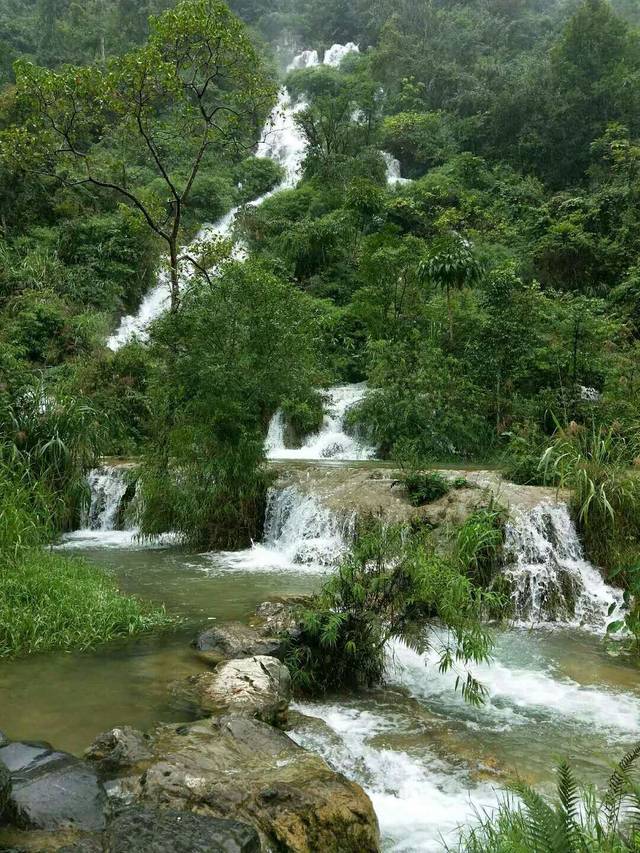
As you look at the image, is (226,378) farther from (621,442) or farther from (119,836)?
(119,836)

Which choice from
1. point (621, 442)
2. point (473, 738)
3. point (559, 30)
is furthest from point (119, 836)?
point (559, 30)

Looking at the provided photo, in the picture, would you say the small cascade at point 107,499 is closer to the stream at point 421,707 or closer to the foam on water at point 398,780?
the stream at point 421,707

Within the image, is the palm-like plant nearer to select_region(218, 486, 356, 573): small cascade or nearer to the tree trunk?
the tree trunk

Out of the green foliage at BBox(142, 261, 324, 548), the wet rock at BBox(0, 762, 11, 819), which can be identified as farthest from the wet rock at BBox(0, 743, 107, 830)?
the green foliage at BBox(142, 261, 324, 548)

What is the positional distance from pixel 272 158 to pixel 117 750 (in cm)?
3620

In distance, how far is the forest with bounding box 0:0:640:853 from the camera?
507 centimetres

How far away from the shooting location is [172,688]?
4805mm

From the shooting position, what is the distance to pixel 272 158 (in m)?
36.2

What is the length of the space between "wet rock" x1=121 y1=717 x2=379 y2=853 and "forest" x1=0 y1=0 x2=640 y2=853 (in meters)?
0.06

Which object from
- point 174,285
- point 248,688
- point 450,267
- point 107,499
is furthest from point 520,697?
point 450,267

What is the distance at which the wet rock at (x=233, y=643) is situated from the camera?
5.20m

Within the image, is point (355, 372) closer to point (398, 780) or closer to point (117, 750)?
point (398, 780)

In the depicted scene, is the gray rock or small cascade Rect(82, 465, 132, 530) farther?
small cascade Rect(82, 465, 132, 530)

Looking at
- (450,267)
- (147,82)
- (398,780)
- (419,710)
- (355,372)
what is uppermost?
(147,82)
